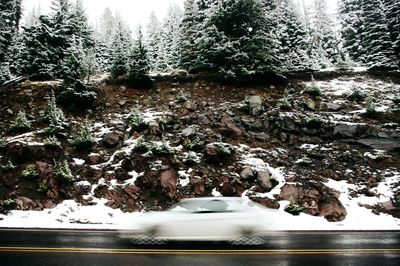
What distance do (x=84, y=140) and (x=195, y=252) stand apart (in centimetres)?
1185

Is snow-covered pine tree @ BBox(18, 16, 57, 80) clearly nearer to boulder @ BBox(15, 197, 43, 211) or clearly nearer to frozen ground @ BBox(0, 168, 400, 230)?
boulder @ BBox(15, 197, 43, 211)

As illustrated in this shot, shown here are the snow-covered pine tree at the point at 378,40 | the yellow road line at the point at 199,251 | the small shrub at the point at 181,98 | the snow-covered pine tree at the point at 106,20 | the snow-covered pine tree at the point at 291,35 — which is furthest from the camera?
the snow-covered pine tree at the point at 106,20

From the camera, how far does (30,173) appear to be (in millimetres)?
16750

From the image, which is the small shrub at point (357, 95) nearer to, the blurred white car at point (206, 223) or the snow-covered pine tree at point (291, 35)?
the snow-covered pine tree at point (291, 35)

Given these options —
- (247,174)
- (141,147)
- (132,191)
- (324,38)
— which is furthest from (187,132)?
(324,38)

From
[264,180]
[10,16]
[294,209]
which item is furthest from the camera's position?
[10,16]

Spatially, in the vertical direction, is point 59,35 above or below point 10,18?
below

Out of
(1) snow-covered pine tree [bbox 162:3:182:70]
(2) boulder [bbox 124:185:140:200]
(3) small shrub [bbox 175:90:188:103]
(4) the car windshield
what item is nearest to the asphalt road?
(4) the car windshield

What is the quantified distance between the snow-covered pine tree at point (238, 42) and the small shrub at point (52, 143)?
38.9ft

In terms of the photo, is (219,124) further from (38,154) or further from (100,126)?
(38,154)

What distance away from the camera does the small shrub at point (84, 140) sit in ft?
61.9

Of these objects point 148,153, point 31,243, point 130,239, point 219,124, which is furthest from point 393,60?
point 31,243

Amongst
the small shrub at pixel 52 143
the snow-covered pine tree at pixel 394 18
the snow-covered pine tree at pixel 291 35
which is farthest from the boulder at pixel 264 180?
the snow-covered pine tree at pixel 394 18

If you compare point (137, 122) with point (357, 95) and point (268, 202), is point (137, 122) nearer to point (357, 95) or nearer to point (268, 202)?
point (268, 202)
